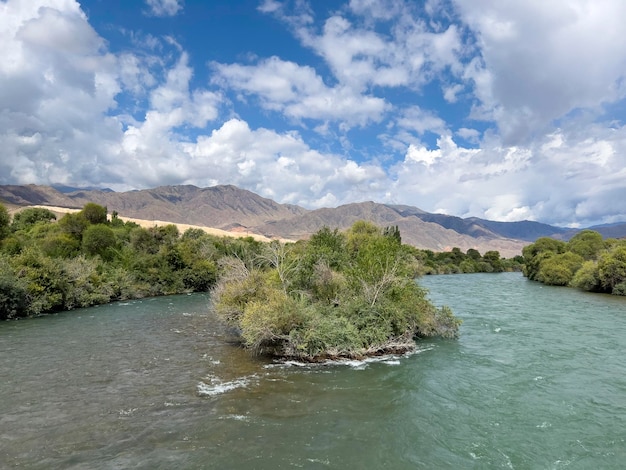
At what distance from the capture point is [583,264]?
7325cm

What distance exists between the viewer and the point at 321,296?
3186cm

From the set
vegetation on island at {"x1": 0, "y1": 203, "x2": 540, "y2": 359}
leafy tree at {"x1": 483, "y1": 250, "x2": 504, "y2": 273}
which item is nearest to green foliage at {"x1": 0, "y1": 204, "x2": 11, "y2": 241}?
vegetation on island at {"x1": 0, "y1": 203, "x2": 540, "y2": 359}

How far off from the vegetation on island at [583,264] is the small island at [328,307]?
47638 mm

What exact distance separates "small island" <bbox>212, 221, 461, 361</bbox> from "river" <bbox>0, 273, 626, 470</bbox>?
53.4 inches

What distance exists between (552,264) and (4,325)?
9360 centimetres

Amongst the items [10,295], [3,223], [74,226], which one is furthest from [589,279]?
[74,226]

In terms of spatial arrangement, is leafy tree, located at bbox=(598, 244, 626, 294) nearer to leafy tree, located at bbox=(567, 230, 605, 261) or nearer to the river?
leafy tree, located at bbox=(567, 230, 605, 261)

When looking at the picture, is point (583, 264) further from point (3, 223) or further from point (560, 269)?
point (3, 223)

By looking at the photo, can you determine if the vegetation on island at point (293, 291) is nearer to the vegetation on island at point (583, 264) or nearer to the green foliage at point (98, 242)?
the green foliage at point (98, 242)

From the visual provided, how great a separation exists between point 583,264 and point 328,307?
216 ft

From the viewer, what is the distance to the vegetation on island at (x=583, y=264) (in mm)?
62875

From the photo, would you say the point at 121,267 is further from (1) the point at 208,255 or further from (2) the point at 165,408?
(2) the point at 165,408

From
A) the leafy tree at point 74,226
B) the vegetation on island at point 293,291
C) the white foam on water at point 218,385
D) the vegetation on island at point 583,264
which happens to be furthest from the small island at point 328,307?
the leafy tree at point 74,226

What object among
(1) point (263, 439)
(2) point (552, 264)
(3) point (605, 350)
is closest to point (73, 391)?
(1) point (263, 439)
